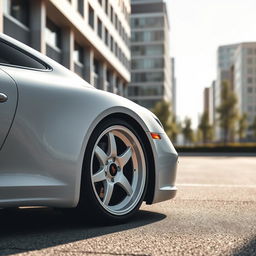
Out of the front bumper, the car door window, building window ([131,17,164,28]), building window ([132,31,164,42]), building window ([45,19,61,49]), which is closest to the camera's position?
the car door window

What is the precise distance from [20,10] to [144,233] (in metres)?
18.2

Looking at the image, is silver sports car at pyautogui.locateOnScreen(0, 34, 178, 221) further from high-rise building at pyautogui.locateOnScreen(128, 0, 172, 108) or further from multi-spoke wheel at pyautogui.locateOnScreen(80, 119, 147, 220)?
high-rise building at pyautogui.locateOnScreen(128, 0, 172, 108)

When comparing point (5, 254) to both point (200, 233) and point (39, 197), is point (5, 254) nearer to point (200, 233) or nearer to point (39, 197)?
point (39, 197)

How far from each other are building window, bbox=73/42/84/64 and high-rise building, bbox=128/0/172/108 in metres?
45.2

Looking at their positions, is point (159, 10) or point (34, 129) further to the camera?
point (159, 10)

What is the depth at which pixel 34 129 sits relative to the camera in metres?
2.82

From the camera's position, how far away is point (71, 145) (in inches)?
116

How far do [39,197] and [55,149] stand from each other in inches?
12.4

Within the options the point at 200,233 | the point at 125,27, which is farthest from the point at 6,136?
the point at 125,27

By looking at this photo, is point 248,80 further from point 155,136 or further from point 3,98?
point 3,98

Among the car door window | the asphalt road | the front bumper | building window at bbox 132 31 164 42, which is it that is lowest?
the asphalt road

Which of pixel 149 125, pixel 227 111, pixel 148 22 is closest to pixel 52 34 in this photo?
pixel 149 125

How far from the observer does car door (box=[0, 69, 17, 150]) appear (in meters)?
2.67

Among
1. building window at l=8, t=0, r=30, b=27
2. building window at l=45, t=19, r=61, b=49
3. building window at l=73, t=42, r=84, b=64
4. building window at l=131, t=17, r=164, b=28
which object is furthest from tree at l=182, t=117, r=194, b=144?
building window at l=8, t=0, r=30, b=27
